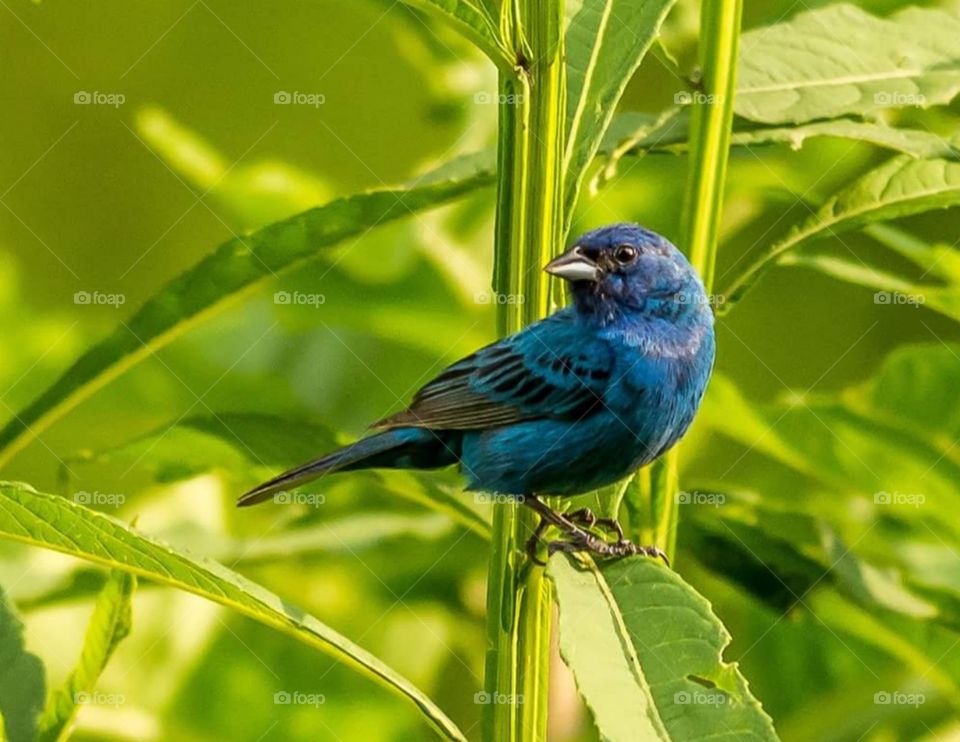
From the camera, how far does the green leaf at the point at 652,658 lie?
1.61 meters

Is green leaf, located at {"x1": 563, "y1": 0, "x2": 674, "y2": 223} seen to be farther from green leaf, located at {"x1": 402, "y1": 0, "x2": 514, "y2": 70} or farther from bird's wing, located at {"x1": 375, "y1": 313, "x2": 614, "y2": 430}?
bird's wing, located at {"x1": 375, "y1": 313, "x2": 614, "y2": 430}

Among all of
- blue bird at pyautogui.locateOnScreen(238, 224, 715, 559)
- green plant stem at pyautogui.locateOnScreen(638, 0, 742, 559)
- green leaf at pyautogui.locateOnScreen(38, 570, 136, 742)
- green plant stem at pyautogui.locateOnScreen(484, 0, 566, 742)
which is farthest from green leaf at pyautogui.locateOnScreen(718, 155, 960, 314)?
green leaf at pyautogui.locateOnScreen(38, 570, 136, 742)

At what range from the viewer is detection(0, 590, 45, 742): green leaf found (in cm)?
197

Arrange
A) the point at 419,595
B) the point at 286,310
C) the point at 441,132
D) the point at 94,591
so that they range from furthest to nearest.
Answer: the point at 441,132
the point at 286,310
the point at 419,595
the point at 94,591

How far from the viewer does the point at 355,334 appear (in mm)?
3566

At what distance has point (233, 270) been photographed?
2.26 metres

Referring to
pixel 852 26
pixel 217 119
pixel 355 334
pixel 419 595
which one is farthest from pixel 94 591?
pixel 852 26

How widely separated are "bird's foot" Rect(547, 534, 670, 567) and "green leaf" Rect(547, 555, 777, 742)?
1.5 inches

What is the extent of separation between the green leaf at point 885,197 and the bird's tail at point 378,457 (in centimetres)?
80

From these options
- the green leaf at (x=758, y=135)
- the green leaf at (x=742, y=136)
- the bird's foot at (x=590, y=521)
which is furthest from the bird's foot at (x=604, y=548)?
the green leaf at (x=758, y=135)

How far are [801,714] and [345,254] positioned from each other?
5.36ft

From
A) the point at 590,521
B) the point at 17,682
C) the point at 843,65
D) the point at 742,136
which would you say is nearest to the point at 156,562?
the point at 17,682

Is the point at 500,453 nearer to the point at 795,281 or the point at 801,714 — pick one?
the point at 801,714

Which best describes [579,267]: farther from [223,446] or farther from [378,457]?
[223,446]
